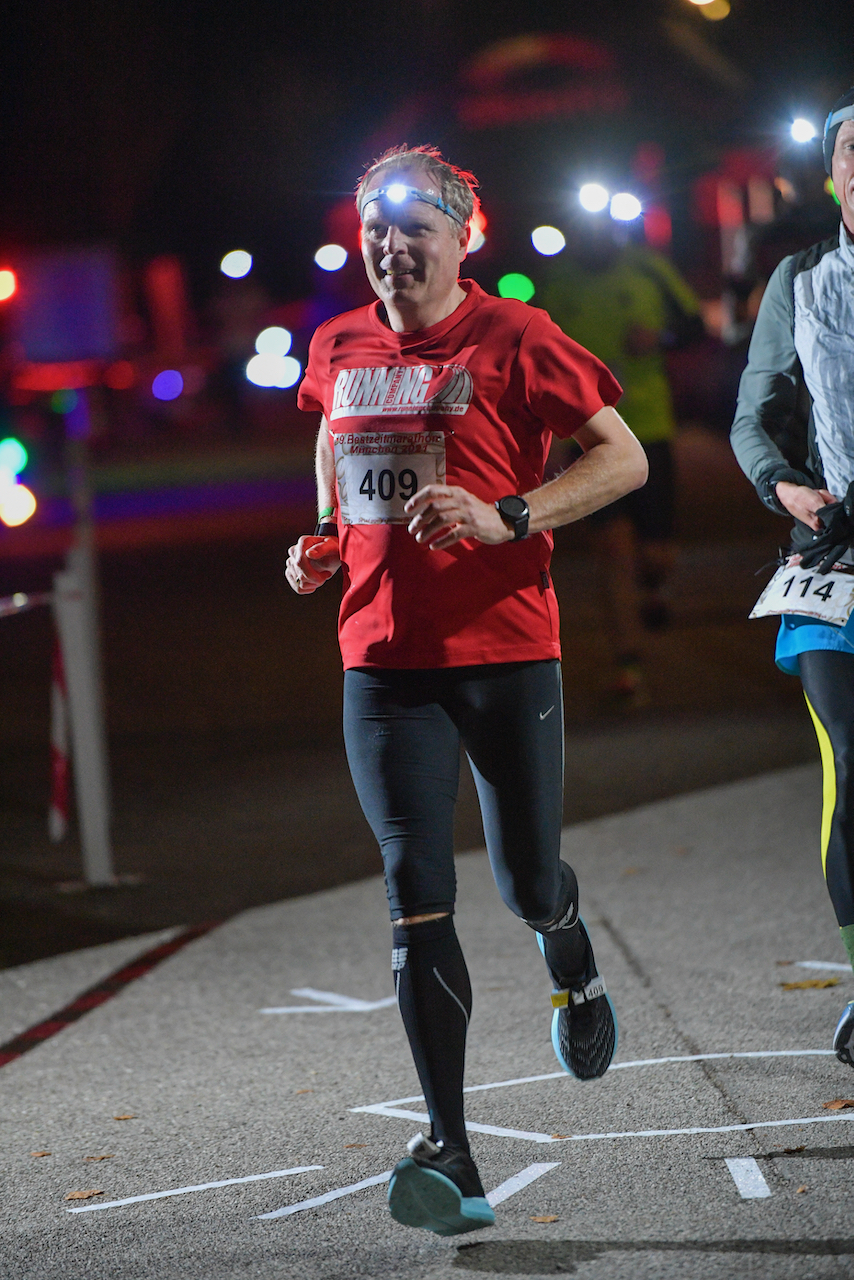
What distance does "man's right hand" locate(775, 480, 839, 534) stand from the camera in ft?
14.4

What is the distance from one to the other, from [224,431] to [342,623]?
5042cm

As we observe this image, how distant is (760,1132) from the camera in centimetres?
430

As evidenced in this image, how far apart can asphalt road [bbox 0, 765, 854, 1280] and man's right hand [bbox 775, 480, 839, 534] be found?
145cm

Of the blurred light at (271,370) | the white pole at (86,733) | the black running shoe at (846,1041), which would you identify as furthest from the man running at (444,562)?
the blurred light at (271,370)

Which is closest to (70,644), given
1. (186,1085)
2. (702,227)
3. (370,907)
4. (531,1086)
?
(370,907)

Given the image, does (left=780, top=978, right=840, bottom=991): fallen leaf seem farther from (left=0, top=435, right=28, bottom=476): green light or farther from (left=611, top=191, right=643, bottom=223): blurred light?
(left=0, top=435, right=28, bottom=476): green light

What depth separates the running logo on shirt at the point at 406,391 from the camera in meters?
3.96

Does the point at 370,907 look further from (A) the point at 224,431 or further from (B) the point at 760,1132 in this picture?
(A) the point at 224,431

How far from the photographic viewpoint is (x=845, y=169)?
443 cm

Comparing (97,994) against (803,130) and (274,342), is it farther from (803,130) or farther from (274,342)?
(274,342)

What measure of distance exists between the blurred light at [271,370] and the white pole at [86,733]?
36331mm

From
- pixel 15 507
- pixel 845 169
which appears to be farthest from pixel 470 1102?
pixel 15 507

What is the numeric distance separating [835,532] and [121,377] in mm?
49814

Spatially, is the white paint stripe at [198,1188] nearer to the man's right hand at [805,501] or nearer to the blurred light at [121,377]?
the man's right hand at [805,501]
